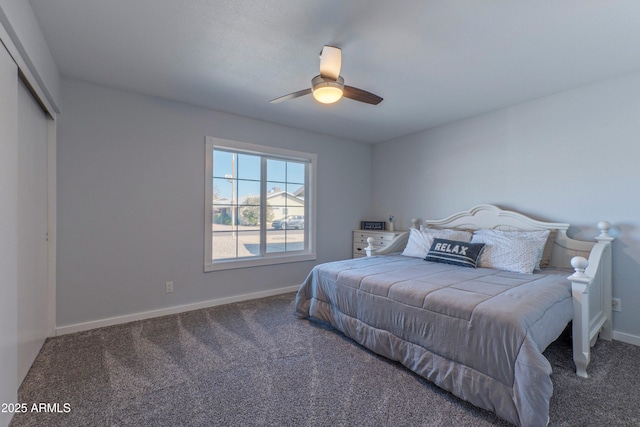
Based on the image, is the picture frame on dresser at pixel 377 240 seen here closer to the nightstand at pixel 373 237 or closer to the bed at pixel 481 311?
the nightstand at pixel 373 237

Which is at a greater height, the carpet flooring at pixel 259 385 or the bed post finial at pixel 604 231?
the bed post finial at pixel 604 231

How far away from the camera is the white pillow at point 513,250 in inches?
102

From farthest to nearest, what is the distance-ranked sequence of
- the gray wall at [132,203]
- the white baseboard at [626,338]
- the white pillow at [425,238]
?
the white pillow at [425,238], the gray wall at [132,203], the white baseboard at [626,338]

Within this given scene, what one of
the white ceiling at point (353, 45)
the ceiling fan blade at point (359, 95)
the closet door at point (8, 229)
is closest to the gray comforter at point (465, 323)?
the ceiling fan blade at point (359, 95)

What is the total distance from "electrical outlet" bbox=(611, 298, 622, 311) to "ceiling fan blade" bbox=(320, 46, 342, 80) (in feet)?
10.2

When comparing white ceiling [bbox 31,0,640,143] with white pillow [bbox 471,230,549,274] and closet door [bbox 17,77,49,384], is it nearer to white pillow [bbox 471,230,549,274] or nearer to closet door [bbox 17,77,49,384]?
closet door [bbox 17,77,49,384]

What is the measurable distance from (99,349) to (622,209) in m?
4.61

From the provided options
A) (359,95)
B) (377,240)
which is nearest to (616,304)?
(377,240)

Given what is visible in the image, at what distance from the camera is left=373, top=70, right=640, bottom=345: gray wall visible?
254 centimetres

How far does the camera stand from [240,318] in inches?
120

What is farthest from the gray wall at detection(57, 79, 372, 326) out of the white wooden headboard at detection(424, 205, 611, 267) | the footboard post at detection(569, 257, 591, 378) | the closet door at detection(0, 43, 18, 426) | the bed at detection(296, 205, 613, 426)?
the footboard post at detection(569, 257, 591, 378)

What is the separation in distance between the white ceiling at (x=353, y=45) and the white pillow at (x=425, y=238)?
1453 mm

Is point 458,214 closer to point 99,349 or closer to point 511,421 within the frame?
point 511,421

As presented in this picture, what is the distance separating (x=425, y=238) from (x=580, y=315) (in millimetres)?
1608
